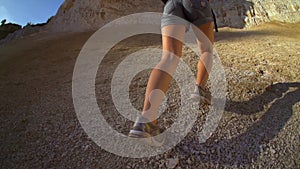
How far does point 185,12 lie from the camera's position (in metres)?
1.72

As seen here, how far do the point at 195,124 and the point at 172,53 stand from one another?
0.52m

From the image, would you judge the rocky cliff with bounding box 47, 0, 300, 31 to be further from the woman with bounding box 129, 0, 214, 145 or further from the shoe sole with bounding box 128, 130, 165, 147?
the shoe sole with bounding box 128, 130, 165, 147

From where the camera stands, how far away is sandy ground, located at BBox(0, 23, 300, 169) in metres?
1.49

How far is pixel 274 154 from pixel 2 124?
6.18ft

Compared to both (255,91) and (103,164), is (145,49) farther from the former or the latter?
(103,164)

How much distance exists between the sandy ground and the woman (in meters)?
0.19

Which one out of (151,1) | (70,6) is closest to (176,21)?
(151,1)

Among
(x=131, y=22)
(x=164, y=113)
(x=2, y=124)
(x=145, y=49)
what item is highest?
(x=2, y=124)

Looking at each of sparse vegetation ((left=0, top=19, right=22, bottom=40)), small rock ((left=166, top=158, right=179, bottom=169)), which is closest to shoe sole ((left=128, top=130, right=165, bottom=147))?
small rock ((left=166, top=158, right=179, bottom=169))

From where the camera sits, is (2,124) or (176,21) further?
(2,124)

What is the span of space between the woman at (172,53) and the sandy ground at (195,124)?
19cm

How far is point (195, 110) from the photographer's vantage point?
191 cm

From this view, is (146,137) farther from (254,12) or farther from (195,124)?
(254,12)

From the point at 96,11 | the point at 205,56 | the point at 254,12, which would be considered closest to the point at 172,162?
the point at 205,56
